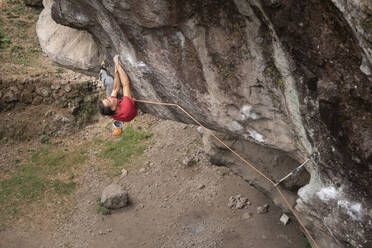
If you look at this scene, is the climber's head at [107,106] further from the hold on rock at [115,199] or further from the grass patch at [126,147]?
the grass patch at [126,147]

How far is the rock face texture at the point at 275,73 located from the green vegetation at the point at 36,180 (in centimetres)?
664

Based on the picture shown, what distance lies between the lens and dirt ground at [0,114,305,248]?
1191 cm

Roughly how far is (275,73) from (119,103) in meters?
3.64

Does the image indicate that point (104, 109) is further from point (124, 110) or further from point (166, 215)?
point (166, 215)

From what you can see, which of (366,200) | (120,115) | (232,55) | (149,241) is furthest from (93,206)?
(366,200)

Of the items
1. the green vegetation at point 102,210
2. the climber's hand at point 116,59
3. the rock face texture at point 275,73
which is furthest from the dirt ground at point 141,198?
the climber's hand at point 116,59

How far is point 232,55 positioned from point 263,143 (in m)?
1.85

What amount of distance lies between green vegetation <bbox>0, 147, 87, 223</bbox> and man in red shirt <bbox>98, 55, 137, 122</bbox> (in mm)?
6413

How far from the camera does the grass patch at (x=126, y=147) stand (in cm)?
1506

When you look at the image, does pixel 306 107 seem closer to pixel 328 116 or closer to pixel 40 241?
pixel 328 116

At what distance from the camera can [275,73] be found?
6648 mm

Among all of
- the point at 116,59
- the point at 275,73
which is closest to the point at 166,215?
the point at 116,59

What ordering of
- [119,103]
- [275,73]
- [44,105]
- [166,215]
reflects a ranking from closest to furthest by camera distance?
[275,73], [119,103], [166,215], [44,105]

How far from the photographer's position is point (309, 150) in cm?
701
